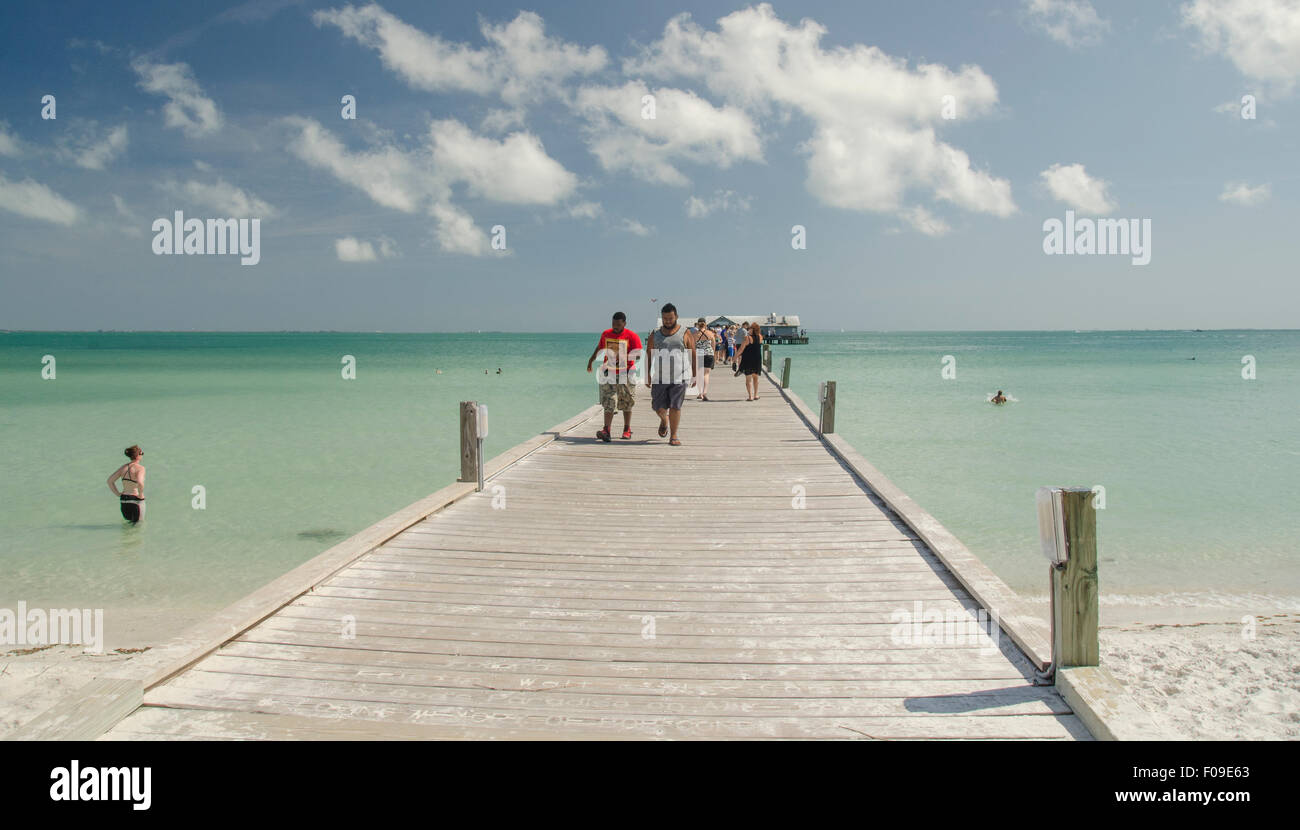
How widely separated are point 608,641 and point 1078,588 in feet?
7.43

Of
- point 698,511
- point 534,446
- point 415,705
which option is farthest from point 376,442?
point 415,705

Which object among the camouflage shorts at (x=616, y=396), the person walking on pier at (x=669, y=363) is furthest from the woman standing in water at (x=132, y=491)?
the person walking on pier at (x=669, y=363)

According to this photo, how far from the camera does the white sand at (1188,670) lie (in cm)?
474

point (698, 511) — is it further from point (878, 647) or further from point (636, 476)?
point (878, 647)

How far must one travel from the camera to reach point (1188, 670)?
5.49m

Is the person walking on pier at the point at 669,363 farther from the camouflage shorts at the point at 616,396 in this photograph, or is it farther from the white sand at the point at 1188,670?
the white sand at the point at 1188,670

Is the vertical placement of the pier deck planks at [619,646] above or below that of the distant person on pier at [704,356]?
below

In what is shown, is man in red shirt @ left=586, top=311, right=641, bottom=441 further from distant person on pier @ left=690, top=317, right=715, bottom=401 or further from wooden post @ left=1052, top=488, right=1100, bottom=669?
distant person on pier @ left=690, top=317, right=715, bottom=401

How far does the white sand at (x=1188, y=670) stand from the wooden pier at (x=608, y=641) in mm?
639

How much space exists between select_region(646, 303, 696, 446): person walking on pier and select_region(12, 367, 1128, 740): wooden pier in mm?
Answer: 3028

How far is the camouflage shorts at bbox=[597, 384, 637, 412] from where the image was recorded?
10.3m

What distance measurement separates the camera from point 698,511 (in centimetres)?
697

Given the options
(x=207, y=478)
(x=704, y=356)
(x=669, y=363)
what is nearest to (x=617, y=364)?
(x=669, y=363)

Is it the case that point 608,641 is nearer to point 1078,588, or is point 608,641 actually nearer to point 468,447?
point 1078,588
